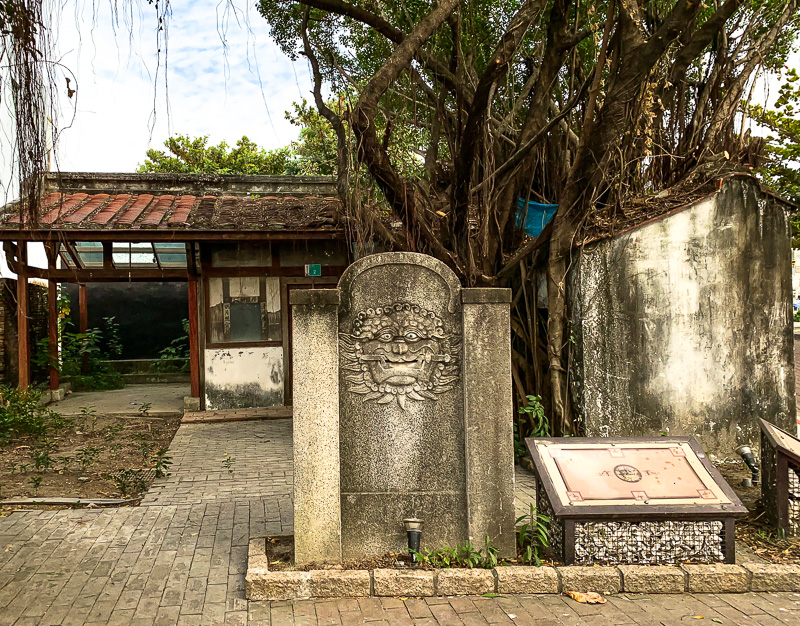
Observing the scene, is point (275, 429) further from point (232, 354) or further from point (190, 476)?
point (190, 476)

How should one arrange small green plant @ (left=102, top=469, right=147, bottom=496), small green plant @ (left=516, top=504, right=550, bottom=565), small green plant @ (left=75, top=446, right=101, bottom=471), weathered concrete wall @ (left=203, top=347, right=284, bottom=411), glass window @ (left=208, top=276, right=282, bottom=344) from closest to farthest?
small green plant @ (left=516, top=504, right=550, bottom=565)
small green plant @ (left=102, top=469, right=147, bottom=496)
small green plant @ (left=75, top=446, right=101, bottom=471)
weathered concrete wall @ (left=203, top=347, right=284, bottom=411)
glass window @ (left=208, top=276, right=282, bottom=344)

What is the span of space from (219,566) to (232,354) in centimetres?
653

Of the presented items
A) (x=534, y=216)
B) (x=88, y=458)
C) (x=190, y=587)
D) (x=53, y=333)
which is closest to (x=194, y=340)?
(x=53, y=333)

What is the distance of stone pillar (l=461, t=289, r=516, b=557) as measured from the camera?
4.34 metres

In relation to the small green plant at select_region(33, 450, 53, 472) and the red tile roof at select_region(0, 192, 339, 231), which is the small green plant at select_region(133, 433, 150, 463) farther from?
the red tile roof at select_region(0, 192, 339, 231)

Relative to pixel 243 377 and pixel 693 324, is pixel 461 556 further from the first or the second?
pixel 243 377

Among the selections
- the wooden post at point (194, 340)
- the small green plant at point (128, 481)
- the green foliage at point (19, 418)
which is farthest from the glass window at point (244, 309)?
the small green plant at point (128, 481)

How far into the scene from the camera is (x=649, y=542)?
4254 millimetres

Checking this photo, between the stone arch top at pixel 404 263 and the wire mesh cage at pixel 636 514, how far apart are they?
4.20 feet

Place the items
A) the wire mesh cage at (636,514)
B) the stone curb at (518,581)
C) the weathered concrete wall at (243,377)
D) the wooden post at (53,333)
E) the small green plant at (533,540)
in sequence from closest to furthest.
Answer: the stone curb at (518,581)
the wire mesh cage at (636,514)
the small green plant at (533,540)
the weathered concrete wall at (243,377)
the wooden post at (53,333)

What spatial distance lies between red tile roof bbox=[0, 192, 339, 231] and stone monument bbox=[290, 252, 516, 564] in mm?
5855

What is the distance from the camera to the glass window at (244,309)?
10.8 meters

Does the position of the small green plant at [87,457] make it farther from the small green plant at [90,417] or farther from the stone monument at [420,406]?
the stone monument at [420,406]

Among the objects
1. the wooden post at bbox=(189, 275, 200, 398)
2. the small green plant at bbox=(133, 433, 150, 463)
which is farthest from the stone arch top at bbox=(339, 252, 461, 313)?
the wooden post at bbox=(189, 275, 200, 398)
